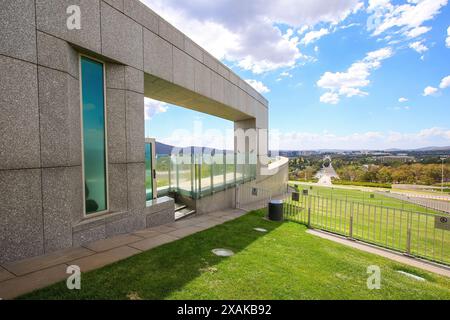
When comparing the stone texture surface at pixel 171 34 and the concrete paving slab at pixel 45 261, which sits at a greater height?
the stone texture surface at pixel 171 34

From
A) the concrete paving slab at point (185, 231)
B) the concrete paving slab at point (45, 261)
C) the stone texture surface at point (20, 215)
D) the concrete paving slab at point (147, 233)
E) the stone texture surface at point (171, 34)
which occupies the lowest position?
the concrete paving slab at point (185, 231)

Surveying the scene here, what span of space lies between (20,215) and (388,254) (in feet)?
28.5

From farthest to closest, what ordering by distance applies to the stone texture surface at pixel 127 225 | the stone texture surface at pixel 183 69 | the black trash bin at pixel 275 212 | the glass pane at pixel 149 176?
the black trash bin at pixel 275 212 → the stone texture surface at pixel 183 69 → the glass pane at pixel 149 176 → the stone texture surface at pixel 127 225

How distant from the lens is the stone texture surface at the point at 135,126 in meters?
6.30

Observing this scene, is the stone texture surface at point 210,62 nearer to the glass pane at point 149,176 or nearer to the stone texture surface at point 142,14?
the stone texture surface at point 142,14

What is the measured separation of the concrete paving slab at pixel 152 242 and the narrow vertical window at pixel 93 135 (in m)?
1.48

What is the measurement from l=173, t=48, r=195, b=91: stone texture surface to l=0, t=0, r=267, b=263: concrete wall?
0.60 ft

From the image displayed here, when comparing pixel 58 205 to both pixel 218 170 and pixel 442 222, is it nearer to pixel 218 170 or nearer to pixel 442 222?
pixel 218 170

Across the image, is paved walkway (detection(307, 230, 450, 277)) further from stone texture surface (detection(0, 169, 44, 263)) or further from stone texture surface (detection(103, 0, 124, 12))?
stone texture surface (detection(103, 0, 124, 12))

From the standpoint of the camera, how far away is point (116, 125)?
239 inches

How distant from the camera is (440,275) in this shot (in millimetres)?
4953

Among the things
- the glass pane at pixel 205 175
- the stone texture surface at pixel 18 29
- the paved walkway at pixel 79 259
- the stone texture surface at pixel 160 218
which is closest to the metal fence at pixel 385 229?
the glass pane at pixel 205 175
